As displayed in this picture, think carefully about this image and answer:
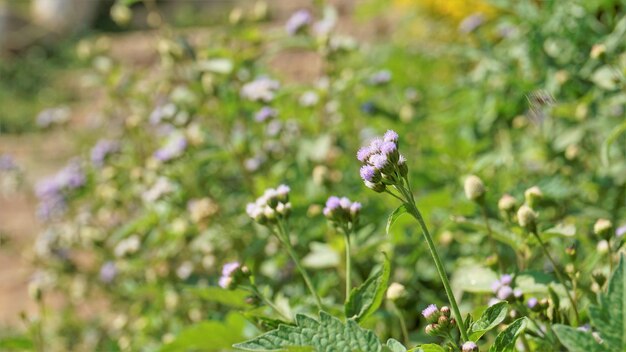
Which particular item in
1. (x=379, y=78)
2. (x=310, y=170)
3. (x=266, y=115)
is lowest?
(x=310, y=170)

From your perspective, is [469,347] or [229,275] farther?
[229,275]

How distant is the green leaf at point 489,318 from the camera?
106 centimetres

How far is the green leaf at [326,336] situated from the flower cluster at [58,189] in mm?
1744

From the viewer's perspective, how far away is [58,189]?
2682 millimetres

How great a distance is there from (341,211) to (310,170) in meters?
0.99

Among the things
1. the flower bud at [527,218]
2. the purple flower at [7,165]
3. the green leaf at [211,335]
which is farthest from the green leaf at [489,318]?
the purple flower at [7,165]

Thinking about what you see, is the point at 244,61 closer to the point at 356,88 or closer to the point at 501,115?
the point at 356,88

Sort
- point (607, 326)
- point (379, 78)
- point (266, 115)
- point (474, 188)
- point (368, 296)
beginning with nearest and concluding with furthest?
1. point (607, 326)
2. point (368, 296)
3. point (474, 188)
4. point (266, 115)
5. point (379, 78)

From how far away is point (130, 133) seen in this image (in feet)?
9.16

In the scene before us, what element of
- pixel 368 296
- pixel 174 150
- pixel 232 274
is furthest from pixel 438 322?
pixel 174 150

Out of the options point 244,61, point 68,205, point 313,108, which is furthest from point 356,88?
point 68,205

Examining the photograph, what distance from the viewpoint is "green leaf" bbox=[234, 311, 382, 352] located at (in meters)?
1.01

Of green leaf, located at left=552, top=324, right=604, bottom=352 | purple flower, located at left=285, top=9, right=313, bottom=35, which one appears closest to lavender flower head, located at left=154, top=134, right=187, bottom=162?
purple flower, located at left=285, top=9, right=313, bottom=35

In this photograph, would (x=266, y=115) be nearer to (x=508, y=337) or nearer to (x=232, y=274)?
(x=232, y=274)
